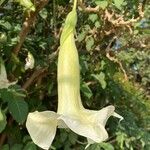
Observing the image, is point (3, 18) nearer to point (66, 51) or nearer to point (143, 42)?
point (143, 42)

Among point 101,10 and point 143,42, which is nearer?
point 101,10

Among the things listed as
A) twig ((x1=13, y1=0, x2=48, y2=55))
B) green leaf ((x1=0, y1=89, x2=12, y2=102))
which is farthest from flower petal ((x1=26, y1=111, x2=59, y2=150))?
green leaf ((x1=0, y1=89, x2=12, y2=102))

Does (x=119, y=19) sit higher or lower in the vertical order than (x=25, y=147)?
higher

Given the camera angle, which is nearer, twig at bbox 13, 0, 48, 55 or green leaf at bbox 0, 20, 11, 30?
twig at bbox 13, 0, 48, 55

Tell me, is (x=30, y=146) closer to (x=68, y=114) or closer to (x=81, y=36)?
(x=81, y=36)

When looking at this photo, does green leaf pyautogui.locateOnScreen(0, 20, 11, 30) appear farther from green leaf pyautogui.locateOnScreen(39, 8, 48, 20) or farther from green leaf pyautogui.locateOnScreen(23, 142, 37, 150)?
green leaf pyautogui.locateOnScreen(23, 142, 37, 150)

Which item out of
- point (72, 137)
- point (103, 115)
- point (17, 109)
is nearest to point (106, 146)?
point (72, 137)

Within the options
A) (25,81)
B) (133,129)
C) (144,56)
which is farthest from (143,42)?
(144,56)
